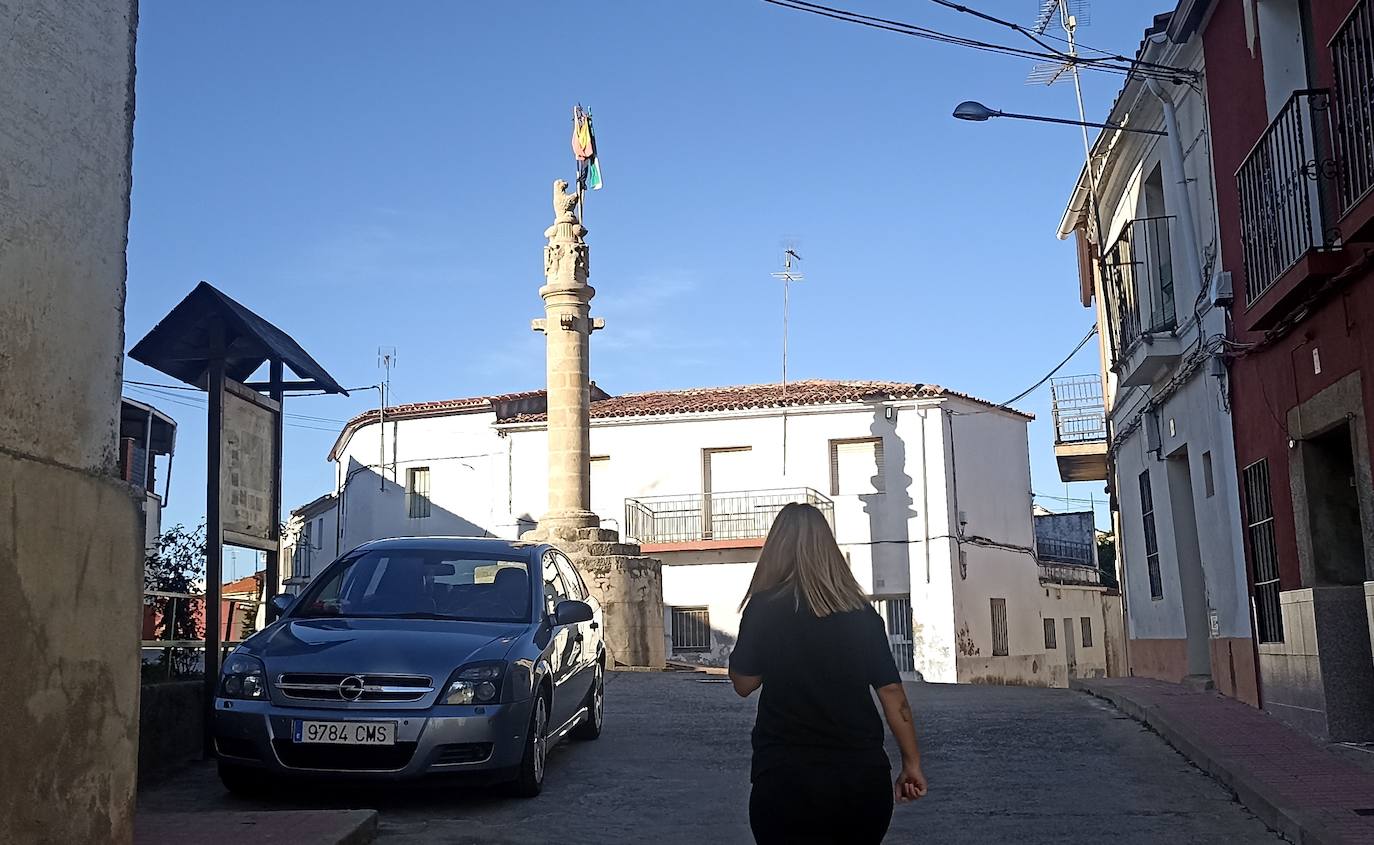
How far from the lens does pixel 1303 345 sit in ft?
31.8

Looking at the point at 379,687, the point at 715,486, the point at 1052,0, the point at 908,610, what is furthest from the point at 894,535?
the point at 379,687

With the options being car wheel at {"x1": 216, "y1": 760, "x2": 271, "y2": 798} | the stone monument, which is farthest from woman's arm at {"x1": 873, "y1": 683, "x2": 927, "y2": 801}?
the stone monument

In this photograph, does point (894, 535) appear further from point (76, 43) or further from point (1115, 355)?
point (76, 43)

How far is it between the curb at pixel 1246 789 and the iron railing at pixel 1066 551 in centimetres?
3192

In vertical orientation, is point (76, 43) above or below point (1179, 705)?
above

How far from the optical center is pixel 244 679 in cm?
761

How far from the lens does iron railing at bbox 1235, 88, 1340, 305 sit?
29.0 ft

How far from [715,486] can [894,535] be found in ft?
16.0

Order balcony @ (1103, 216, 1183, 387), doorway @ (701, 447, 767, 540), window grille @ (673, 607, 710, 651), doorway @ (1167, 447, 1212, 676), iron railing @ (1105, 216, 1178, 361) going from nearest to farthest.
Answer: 1. balcony @ (1103, 216, 1183, 387)
2. doorway @ (1167, 447, 1212, 676)
3. iron railing @ (1105, 216, 1178, 361)
4. window grille @ (673, 607, 710, 651)
5. doorway @ (701, 447, 767, 540)

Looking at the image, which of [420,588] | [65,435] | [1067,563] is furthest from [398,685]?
[1067,563]

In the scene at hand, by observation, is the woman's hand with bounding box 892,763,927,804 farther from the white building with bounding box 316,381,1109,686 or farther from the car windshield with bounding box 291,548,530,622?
the white building with bounding box 316,381,1109,686

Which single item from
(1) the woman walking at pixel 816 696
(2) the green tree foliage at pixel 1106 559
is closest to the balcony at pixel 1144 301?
(1) the woman walking at pixel 816 696

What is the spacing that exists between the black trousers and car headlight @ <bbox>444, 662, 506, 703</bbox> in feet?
13.2

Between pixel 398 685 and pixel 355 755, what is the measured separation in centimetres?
43
